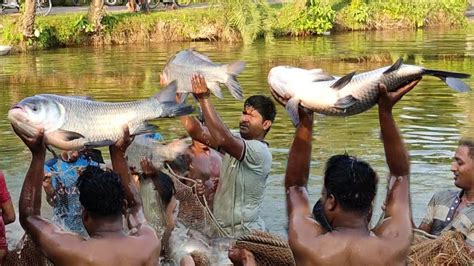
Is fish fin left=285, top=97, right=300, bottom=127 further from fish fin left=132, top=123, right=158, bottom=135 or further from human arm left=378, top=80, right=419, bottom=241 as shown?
fish fin left=132, top=123, right=158, bottom=135

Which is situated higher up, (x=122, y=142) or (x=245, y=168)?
(x=122, y=142)

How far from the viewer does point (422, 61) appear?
2111cm

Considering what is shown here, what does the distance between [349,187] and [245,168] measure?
8.05ft

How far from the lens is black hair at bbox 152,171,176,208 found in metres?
6.43

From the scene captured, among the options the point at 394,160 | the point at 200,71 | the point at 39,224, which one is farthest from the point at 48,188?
the point at 394,160

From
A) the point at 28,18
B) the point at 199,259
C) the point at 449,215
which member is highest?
the point at 28,18

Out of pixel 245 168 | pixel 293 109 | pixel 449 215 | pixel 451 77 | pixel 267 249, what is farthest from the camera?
pixel 245 168

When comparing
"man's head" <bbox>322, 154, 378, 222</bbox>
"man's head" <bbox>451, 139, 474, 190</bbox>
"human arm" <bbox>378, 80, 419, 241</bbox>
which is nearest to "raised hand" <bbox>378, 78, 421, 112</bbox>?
"human arm" <bbox>378, 80, 419, 241</bbox>

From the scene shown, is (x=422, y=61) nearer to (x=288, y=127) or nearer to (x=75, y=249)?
(x=288, y=127)

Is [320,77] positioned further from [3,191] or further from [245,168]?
[3,191]

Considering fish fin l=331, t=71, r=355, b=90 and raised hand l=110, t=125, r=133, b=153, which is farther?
raised hand l=110, t=125, r=133, b=153

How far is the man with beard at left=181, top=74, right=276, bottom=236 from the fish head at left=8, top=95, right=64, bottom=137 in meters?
1.63

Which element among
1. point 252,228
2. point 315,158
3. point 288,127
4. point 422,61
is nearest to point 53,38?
point 422,61

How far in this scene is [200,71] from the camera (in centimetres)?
554
